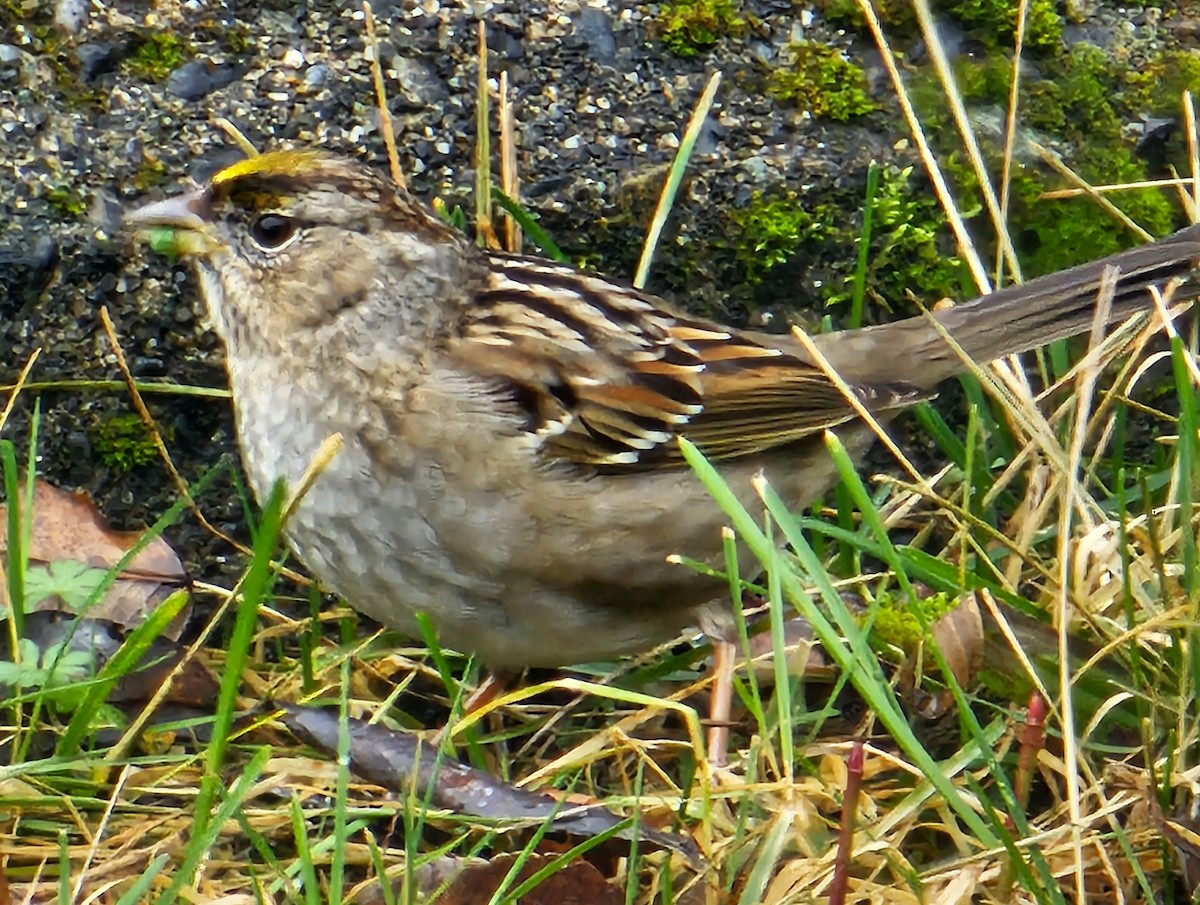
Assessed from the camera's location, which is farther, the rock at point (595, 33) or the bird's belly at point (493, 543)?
the rock at point (595, 33)

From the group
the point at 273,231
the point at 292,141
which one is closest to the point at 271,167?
the point at 273,231

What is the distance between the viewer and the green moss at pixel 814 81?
10.1 ft

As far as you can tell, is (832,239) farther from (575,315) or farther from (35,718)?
(35,718)

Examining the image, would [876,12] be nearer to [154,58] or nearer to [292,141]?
[292,141]

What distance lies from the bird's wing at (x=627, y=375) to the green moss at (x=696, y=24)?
552 mm

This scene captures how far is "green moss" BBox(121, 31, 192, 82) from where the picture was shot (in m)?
2.91

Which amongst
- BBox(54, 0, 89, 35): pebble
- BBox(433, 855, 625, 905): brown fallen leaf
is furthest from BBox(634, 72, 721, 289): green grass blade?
BBox(433, 855, 625, 905): brown fallen leaf

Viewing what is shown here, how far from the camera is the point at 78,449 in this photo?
2.87 metres

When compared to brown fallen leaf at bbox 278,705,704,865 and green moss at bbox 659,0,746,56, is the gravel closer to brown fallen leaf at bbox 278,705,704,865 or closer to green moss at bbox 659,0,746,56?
green moss at bbox 659,0,746,56

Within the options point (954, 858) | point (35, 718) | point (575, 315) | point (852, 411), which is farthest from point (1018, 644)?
point (35, 718)

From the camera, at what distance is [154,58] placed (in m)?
2.91

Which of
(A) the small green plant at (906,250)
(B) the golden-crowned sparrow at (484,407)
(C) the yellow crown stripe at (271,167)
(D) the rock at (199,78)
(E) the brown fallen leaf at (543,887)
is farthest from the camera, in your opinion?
(A) the small green plant at (906,250)

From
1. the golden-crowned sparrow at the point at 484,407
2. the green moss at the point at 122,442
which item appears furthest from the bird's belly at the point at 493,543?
the green moss at the point at 122,442

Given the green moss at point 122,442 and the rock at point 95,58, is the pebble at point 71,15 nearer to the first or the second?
the rock at point 95,58
